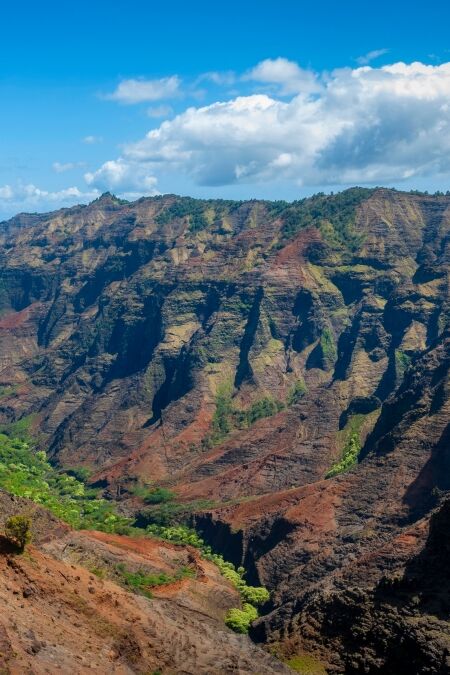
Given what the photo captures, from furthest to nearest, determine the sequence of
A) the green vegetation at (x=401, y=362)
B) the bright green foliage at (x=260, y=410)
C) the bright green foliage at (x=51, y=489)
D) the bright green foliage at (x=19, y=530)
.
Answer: the green vegetation at (x=401, y=362), the bright green foliage at (x=260, y=410), the bright green foliage at (x=51, y=489), the bright green foliage at (x=19, y=530)

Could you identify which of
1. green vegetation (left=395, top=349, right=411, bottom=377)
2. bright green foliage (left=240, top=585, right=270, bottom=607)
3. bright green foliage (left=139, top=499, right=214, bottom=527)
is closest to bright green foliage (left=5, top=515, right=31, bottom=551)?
bright green foliage (left=240, top=585, right=270, bottom=607)

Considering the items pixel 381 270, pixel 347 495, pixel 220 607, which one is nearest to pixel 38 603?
pixel 220 607

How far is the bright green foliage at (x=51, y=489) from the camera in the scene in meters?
105

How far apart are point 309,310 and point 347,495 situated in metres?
75.1

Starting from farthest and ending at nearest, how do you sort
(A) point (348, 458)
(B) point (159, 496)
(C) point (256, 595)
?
(B) point (159, 496) < (A) point (348, 458) < (C) point (256, 595)

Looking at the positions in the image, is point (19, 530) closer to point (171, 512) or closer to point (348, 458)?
point (171, 512)

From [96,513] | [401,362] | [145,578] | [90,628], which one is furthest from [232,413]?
[90,628]

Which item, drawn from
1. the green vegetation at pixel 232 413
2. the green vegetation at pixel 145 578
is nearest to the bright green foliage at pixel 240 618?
the green vegetation at pixel 145 578

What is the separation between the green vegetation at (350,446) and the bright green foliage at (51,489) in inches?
1123

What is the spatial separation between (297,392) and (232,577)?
6634 cm

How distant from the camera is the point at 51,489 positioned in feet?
425

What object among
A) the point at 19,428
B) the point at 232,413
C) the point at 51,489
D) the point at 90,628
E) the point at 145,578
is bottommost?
the point at 51,489

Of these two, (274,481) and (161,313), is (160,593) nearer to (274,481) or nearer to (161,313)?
(274,481)

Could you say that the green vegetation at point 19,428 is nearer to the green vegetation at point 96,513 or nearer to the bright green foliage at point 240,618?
the green vegetation at point 96,513
